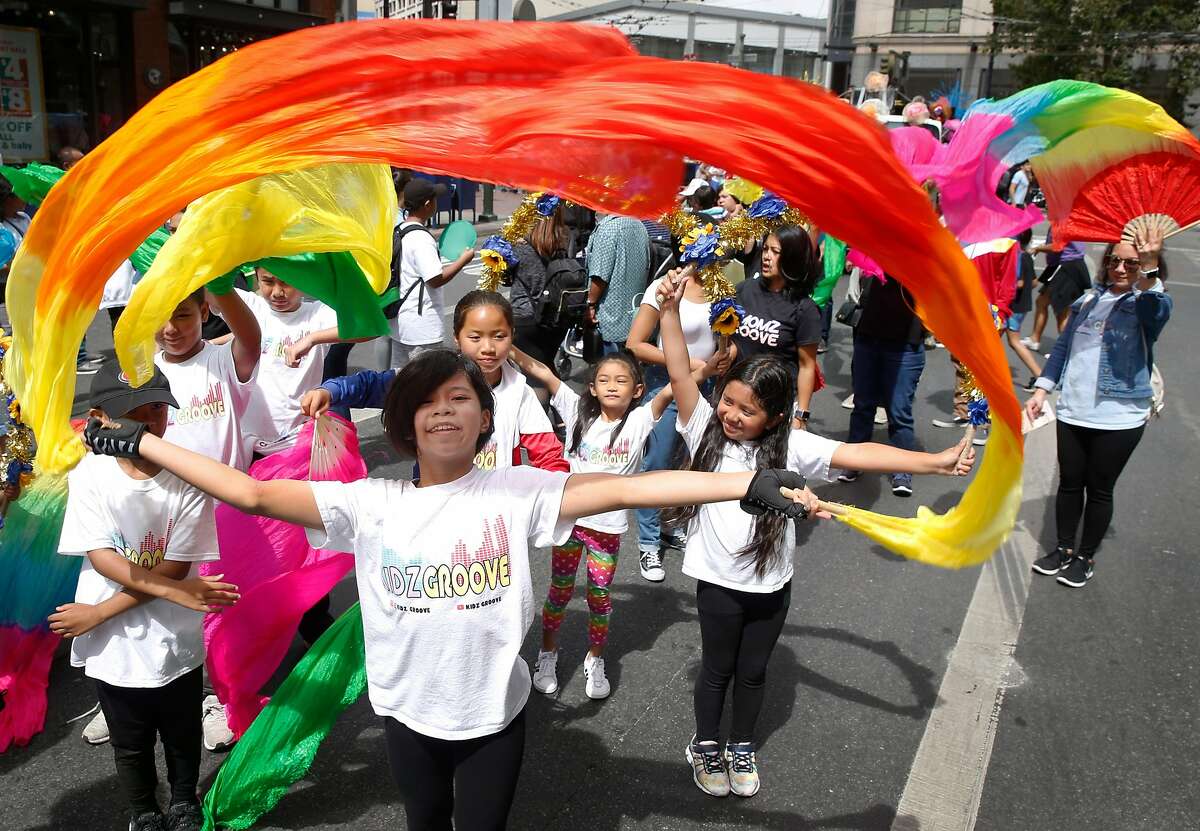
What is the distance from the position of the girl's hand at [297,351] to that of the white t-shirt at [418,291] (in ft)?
4.79

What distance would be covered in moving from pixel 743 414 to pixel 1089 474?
277cm

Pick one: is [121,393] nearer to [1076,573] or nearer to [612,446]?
[612,446]

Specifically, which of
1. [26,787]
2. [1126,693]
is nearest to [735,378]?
[1126,693]

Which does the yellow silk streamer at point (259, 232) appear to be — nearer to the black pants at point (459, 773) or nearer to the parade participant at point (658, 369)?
the black pants at point (459, 773)

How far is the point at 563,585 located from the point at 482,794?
1.48m

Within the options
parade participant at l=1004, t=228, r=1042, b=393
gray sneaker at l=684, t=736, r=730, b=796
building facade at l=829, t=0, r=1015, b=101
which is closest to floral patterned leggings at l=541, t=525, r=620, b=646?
gray sneaker at l=684, t=736, r=730, b=796

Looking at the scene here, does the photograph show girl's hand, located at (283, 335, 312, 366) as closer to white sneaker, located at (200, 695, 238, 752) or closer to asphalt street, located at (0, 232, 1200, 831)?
asphalt street, located at (0, 232, 1200, 831)

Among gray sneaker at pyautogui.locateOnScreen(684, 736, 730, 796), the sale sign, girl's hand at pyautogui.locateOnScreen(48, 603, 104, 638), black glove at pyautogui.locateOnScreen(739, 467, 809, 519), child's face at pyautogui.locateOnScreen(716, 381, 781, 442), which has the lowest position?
gray sneaker at pyautogui.locateOnScreen(684, 736, 730, 796)

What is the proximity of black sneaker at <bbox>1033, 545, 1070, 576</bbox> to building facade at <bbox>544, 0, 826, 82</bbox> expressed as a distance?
3174 cm

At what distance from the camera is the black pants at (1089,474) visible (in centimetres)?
457

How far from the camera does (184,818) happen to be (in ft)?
9.00

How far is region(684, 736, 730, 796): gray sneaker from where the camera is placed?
3100mm

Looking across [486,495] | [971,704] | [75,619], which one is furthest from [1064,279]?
[75,619]

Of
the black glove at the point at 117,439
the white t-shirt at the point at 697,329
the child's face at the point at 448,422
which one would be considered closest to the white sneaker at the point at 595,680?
the child's face at the point at 448,422
